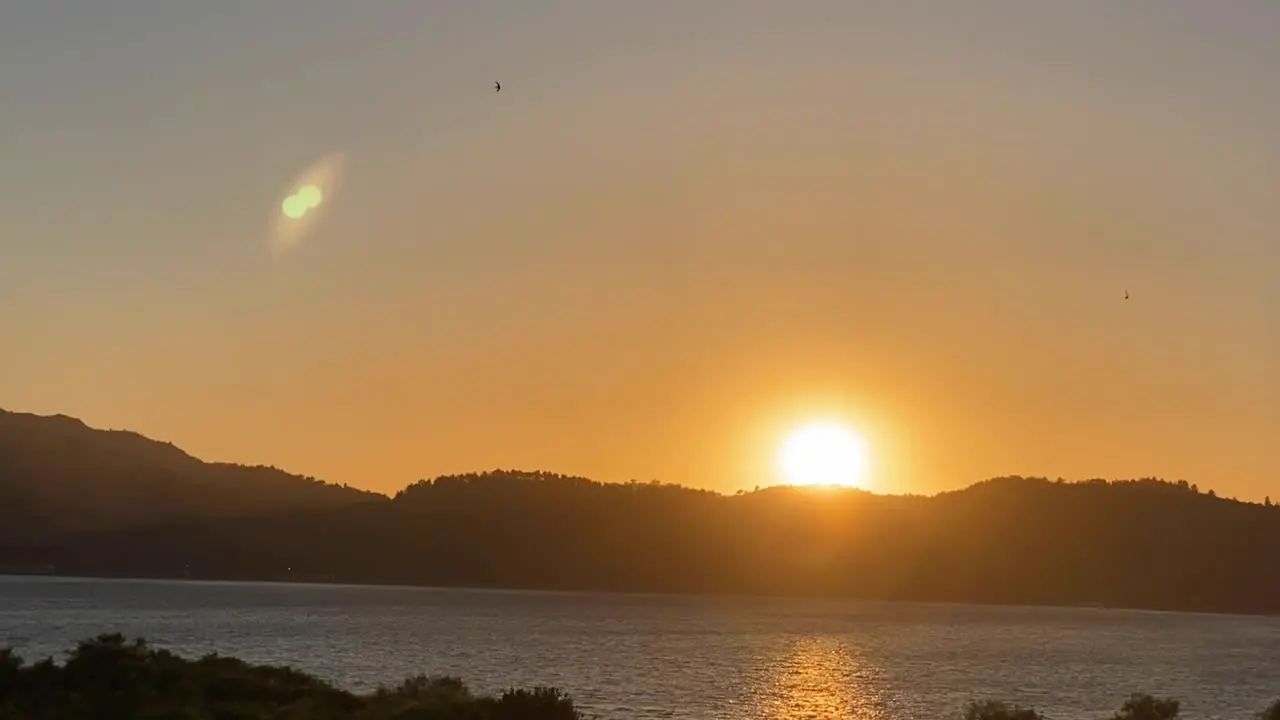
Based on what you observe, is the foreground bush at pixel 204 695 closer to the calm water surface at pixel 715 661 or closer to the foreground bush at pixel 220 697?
the foreground bush at pixel 220 697

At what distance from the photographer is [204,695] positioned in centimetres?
5606

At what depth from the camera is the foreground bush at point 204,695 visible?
50344 millimetres

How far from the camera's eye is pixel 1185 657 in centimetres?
16700

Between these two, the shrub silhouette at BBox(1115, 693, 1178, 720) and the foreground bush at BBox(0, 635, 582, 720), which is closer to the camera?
the foreground bush at BBox(0, 635, 582, 720)

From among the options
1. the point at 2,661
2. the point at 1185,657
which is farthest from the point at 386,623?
the point at 2,661

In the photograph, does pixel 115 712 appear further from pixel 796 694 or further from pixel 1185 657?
pixel 1185 657

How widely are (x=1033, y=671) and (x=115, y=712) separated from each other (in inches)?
4049

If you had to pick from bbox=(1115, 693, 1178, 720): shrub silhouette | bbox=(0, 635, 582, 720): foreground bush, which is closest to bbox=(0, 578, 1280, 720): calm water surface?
bbox=(0, 635, 582, 720): foreground bush

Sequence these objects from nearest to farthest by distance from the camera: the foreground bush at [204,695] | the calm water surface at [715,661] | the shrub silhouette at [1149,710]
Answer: the foreground bush at [204,695] < the shrub silhouette at [1149,710] < the calm water surface at [715,661]

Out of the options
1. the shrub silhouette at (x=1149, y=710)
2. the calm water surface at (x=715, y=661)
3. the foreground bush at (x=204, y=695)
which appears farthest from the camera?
→ the calm water surface at (x=715, y=661)

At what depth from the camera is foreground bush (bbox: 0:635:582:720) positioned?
5034cm

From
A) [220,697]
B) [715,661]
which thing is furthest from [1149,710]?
[715,661]

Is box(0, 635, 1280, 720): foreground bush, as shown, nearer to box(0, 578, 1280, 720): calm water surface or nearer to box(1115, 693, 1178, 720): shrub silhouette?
box(1115, 693, 1178, 720): shrub silhouette

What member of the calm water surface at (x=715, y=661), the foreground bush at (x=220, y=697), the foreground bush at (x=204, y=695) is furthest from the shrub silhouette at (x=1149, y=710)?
the calm water surface at (x=715, y=661)
